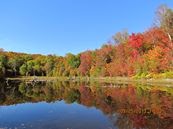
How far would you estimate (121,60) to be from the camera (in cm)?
9069

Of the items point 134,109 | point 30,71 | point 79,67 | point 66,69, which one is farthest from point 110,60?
point 134,109

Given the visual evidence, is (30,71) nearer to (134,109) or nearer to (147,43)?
(147,43)

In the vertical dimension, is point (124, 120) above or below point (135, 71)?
below

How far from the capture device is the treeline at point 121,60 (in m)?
65.4

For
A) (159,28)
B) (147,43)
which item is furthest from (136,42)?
(159,28)

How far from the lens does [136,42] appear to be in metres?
83.1

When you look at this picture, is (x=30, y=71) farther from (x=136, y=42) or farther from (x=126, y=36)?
(x=136, y=42)

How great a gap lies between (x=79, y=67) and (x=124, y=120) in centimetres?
9803

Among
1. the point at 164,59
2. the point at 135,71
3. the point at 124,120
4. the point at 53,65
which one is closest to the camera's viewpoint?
the point at 124,120

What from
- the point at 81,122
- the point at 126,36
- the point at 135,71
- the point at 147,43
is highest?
the point at 126,36

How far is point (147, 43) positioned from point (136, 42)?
10.7 ft

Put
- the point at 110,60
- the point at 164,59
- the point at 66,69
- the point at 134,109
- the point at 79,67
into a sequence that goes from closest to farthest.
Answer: the point at 134,109, the point at 164,59, the point at 110,60, the point at 79,67, the point at 66,69

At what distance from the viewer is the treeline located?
65.4 m

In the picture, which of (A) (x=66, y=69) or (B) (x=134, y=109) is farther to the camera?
Answer: (A) (x=66, y=69)
